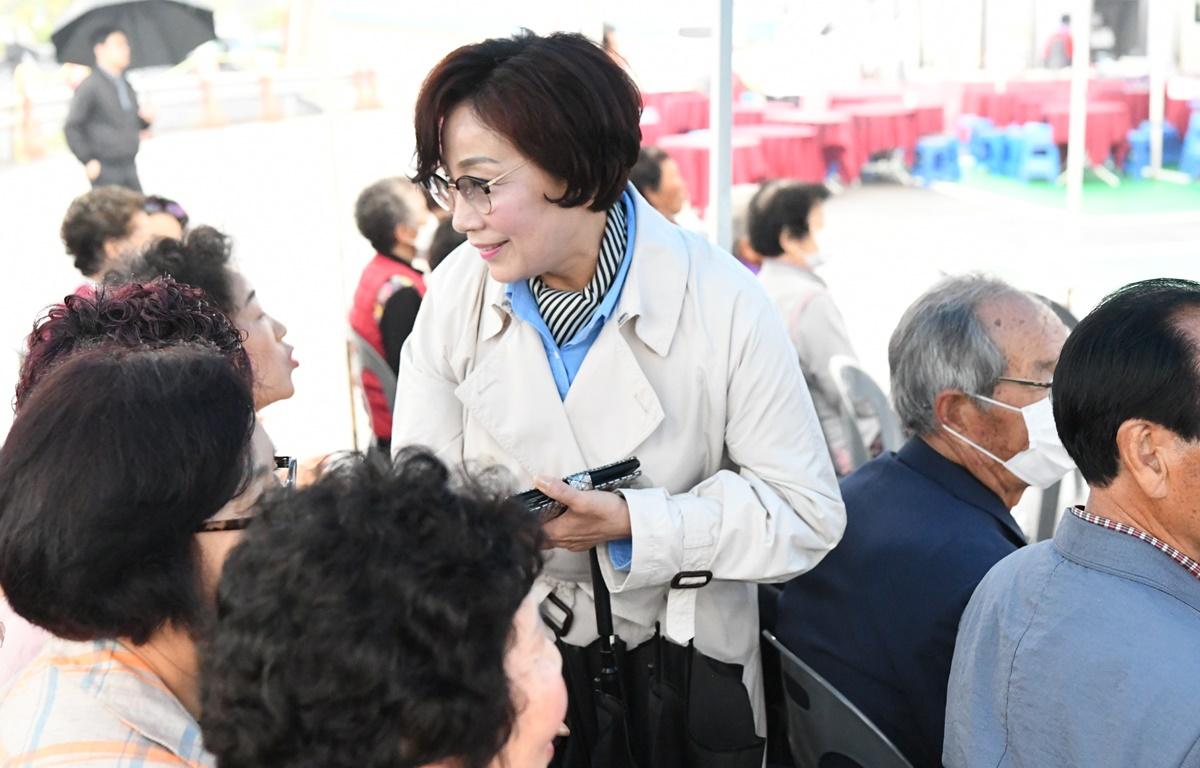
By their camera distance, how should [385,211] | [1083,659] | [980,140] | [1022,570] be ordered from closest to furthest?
[1083,659] → [1022,570] → [385,211] → [980,140]

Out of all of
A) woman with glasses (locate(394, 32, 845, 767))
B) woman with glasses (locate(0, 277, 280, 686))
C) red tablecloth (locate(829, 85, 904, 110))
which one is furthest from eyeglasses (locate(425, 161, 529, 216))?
red tablecloth (locate(829, 85, 904, 110))

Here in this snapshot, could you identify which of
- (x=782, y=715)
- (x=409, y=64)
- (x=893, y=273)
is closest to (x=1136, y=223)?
(x=893, y=273)

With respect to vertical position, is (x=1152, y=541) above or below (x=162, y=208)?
below

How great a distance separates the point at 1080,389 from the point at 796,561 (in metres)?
0.55

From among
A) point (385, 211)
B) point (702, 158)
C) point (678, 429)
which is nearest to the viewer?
point (678, 429)

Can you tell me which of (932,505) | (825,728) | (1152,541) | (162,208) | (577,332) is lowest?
(825,728)

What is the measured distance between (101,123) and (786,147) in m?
3.40

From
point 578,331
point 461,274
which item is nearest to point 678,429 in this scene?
point 578,331

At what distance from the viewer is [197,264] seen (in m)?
2.58

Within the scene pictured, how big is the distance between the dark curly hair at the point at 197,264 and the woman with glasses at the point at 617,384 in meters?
0.73

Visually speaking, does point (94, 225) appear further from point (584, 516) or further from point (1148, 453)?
point (1148, 453)

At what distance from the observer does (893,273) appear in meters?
6.47

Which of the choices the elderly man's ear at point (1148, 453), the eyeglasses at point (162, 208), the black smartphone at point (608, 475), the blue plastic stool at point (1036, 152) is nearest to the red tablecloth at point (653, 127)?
the blue plastic stool at point (1036, 152)

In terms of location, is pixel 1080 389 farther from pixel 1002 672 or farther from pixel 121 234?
pixel 121 234
